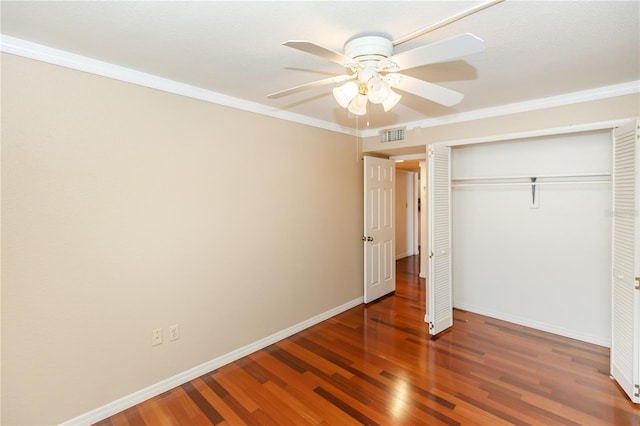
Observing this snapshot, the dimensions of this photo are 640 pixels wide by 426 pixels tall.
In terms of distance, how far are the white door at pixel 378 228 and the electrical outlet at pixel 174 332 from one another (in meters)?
2.49

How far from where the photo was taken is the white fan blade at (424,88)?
1714mm

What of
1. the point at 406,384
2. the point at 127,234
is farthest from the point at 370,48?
the point at 406,384

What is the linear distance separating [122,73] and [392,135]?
2.95 m

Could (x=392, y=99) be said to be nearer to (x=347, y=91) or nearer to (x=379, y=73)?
(x=379, y=73)

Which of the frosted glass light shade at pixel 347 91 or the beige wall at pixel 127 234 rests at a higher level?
the frosted glass light shade at pixel 347 91

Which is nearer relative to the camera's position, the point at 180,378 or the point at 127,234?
the point at 127,234

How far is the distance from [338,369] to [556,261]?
2610mm

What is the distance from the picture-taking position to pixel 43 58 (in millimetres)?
1917

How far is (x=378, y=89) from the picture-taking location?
1690 millimetres

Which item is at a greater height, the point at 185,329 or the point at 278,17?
the point at 278,17

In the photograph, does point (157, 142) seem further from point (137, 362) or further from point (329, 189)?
point (329, 189)

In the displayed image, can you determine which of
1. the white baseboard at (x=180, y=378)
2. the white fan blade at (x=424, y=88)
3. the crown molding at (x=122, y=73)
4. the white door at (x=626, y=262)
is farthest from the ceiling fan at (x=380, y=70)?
the white baseboard at (x=180, y=378)

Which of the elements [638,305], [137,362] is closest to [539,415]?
[638,305]

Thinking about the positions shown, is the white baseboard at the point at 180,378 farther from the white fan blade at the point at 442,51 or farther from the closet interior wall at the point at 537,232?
the white fan blade at the point at 442,51
